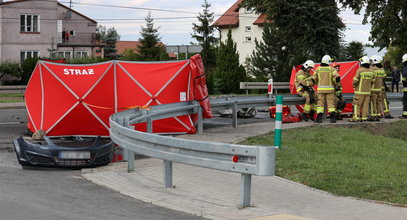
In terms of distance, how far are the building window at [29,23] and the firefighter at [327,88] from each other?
46330 mm

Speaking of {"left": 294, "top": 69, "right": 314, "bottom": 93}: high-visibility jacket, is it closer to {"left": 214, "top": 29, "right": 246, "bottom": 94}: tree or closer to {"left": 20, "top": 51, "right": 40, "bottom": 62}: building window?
{"left": 214, "top": 29, "right": 246, "bottom": 94}: tree

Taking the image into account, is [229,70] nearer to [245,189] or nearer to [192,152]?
[192,152]

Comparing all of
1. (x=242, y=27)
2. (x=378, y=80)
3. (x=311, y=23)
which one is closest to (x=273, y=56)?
(x=311, y=23)

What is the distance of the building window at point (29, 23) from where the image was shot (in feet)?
190

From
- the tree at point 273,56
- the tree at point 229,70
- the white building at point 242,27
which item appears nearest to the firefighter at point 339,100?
the tree at point 229,70

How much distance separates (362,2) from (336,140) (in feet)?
97.5

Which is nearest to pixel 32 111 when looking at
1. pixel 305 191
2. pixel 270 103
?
pixel 270 103

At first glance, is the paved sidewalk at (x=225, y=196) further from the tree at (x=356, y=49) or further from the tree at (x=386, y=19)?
the tree at (x=356, y=49)

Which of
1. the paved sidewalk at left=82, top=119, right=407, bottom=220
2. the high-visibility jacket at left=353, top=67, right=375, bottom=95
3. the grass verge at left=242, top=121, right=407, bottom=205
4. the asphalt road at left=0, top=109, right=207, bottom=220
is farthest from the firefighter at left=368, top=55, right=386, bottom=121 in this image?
the asphalt road at left=0, top=109, right=207, bottom=220

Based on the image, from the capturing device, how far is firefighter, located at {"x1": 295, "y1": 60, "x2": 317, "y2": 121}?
17078mm

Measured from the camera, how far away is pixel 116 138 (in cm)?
1009

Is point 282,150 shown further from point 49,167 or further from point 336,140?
point 49,167

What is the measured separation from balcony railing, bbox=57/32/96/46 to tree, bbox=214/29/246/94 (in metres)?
26.7

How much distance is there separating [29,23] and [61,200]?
53.2 metres
